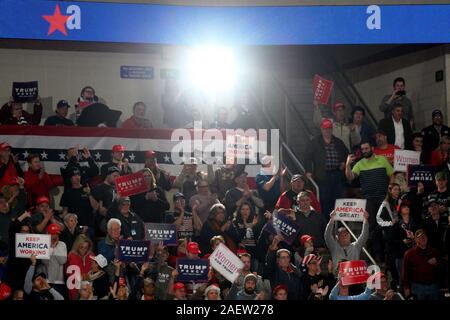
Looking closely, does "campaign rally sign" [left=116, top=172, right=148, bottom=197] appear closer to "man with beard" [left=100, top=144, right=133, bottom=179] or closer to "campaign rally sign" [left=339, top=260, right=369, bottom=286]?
"man with beard" [left=100, top=144, right=133, bottom=179]

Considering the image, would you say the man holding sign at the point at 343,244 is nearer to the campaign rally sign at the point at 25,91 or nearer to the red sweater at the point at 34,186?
the red sweater at the point at 34,186

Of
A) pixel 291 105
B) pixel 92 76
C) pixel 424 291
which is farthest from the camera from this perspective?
pixel 291 105

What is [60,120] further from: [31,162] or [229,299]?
[229,299]

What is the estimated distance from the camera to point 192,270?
16.1m

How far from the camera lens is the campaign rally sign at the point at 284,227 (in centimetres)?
1686

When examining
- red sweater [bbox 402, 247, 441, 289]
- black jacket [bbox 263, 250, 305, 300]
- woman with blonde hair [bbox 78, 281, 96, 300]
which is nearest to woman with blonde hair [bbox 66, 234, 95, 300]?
woman with blonde hair [bbox 78, 281, 96, 300]

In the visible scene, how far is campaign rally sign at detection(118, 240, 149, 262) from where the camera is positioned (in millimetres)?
16328

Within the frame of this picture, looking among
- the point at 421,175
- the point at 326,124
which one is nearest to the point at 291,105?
the point at 326,124

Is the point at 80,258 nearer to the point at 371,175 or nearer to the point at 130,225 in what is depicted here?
the point at 130,225

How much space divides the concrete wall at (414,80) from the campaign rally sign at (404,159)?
Result: 250cm

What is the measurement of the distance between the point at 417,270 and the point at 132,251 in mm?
4335

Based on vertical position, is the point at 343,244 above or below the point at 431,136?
below

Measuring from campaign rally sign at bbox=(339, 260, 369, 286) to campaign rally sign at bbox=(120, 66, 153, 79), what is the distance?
22.3 feet

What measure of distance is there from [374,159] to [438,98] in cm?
323
